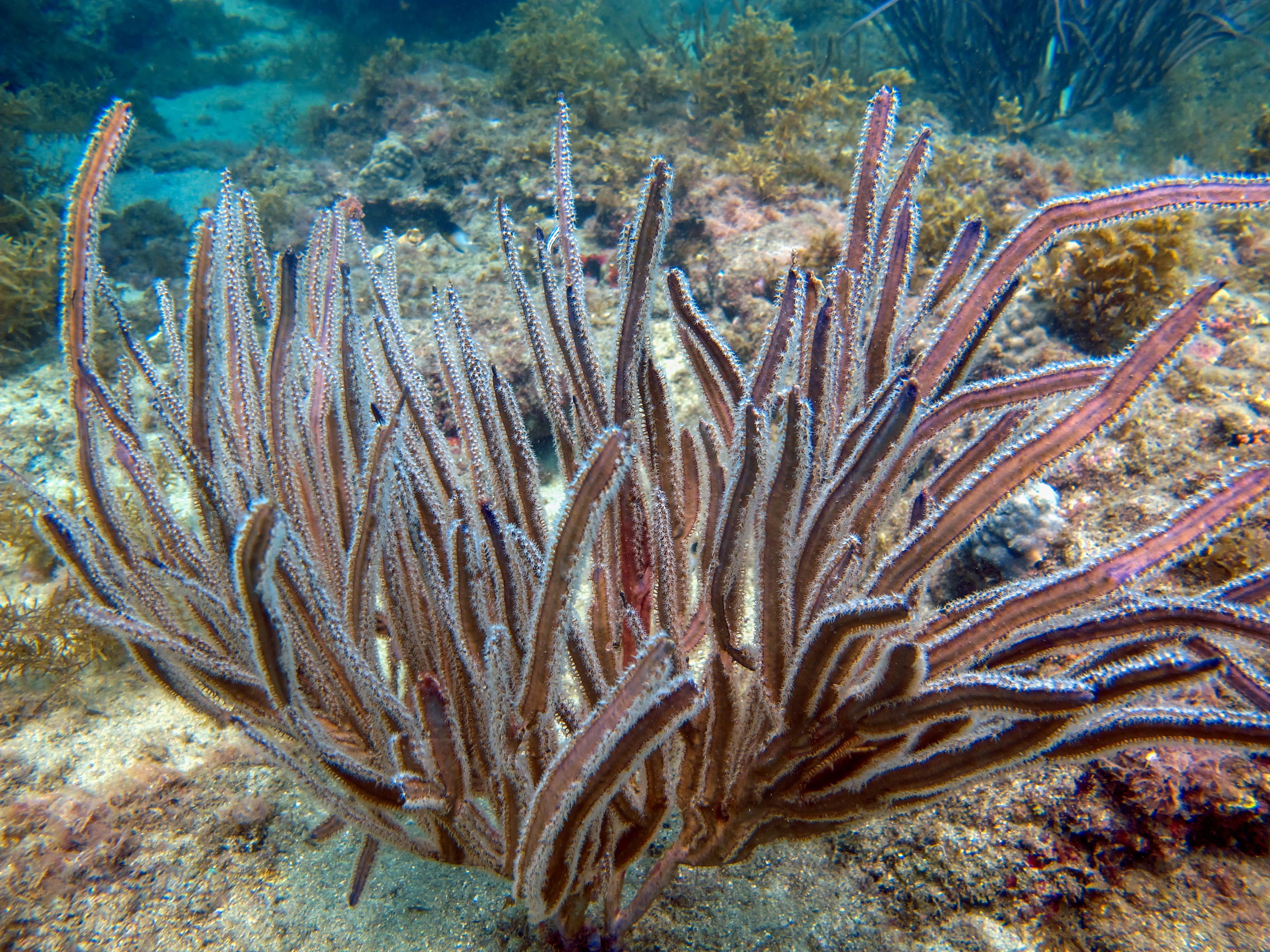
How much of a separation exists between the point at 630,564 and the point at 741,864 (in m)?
0.92

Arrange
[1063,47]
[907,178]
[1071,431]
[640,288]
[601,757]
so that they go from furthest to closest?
1. [1063,47]
2. [907,178]
3. [640,288]
4. [1071,431]
5. [601,757]

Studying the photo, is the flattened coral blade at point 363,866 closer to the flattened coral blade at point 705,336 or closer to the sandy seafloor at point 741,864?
the sandy seafloor at point 741,864

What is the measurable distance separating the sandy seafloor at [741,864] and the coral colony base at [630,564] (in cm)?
21

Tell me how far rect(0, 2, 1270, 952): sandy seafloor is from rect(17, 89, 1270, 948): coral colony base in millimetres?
210

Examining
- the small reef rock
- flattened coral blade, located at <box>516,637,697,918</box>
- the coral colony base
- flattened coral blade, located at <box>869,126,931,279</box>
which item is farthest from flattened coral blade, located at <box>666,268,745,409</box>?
the small reef rock

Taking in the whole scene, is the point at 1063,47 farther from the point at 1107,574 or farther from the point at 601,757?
the point at 601,757

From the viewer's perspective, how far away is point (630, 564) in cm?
164

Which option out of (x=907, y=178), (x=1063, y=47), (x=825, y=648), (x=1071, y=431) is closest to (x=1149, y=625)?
(x=1071, y=431)

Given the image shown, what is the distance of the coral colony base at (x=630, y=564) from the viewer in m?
1.14

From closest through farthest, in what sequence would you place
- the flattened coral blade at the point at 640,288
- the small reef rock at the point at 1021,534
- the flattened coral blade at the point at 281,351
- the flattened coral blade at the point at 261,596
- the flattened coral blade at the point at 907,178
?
1. the flattened coral blade at the point at 261,596
2. the flattened coral blade at the point at 640,288
3. the flattened coral blade at the point at 281,351
4. the flattened coral blade at the point at 907,178
5. the small reef rock at the point at 1021,534

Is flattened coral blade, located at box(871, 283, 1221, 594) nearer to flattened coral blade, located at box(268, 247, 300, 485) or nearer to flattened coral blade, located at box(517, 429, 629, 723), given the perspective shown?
flattened coral blade, located at box(517, 429, 629, 723)

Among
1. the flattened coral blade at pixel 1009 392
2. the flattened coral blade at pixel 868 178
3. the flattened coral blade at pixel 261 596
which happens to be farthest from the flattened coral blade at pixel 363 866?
the flattened coral blade at pixel 868 178

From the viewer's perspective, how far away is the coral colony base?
1136 mm

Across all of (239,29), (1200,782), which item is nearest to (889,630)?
(1200,782)
